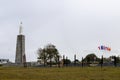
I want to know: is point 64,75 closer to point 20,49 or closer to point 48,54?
point 20,49

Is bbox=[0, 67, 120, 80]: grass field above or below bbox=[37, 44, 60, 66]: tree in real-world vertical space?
below

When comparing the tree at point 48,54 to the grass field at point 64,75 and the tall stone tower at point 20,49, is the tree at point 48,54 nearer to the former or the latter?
the tall stone tower at point 20,49

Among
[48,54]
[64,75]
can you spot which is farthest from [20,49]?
[64,75]

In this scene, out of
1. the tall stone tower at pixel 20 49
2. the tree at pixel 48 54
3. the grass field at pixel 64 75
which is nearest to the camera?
the grass field at pixel 64 75

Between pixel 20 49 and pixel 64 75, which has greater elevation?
pixel 20 49

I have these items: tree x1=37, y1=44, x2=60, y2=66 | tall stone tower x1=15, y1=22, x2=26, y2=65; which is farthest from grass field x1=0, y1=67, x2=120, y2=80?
tree x1=37, y1=44, x2=60, y2=66

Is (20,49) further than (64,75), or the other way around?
(20,49)

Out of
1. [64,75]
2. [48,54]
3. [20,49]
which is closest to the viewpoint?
[64,75]

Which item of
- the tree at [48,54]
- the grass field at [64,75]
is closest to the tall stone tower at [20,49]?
the tree at [48,54]

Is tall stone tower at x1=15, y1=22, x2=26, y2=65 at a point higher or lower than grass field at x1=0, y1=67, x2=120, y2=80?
higher

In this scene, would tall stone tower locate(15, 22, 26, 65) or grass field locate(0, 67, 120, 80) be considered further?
tall stone tower locate(15, 22, 26, 65)

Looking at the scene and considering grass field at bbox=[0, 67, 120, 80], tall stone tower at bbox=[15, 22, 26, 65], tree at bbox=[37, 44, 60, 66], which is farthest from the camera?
tree at bbox=[37, 44, 60, 66]

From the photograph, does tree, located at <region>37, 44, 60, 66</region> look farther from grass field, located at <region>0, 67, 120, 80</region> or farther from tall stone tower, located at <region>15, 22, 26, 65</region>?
grass field, located at <region>0, 67, 120, 80</region>

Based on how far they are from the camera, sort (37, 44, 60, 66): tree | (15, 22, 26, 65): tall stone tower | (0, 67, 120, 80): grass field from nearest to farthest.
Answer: (0, 67, 120, 80): grass field → (15, 22, 26, 65): tall stone tower → (37, 44, 60, 66): tree
